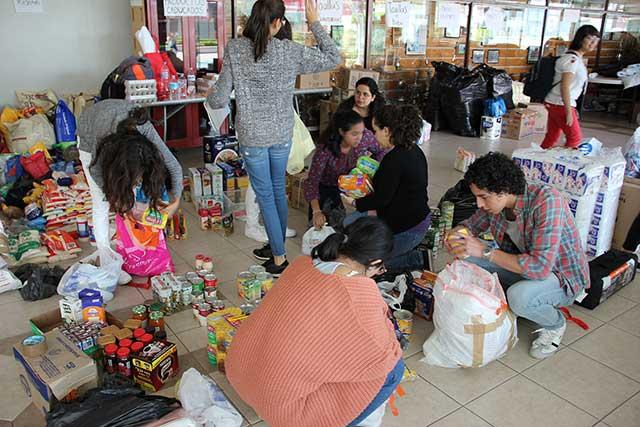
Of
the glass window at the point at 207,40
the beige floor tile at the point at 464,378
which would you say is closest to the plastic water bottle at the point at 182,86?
the glass window at the point at 207,40

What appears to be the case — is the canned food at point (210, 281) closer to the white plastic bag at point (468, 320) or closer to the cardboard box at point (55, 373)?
the cardboard box at point (55, 373)

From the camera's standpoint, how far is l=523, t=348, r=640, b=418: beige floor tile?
7.13 ft

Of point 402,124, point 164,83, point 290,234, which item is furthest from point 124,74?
point 402,124

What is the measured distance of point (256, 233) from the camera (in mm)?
3732

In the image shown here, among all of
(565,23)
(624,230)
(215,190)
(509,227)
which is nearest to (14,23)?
(215,190)

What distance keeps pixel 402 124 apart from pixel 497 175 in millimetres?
669

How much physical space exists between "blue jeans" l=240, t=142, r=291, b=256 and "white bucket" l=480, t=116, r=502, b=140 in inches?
168

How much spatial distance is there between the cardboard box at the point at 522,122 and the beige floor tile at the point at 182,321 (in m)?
5.24

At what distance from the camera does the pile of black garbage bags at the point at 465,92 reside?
21.9 feet

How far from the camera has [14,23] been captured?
5.16 m

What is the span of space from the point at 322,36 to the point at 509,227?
1.34 meters

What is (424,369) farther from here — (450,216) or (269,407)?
(450,216)

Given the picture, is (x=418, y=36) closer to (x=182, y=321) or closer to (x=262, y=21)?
(x=262, y=21)

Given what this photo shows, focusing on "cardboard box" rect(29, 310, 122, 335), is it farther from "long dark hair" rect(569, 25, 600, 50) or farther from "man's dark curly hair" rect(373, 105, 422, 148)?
"long dark hair" rect(569, 25, 600, 50)
